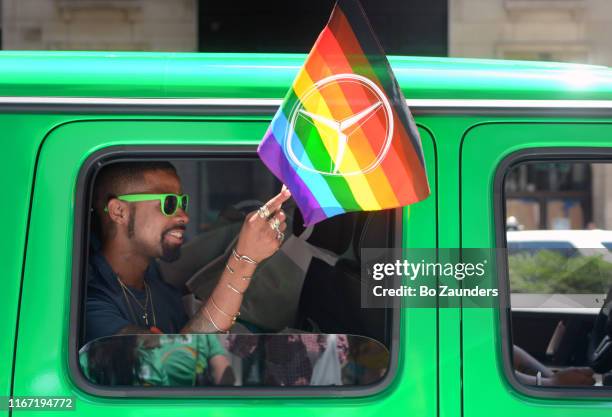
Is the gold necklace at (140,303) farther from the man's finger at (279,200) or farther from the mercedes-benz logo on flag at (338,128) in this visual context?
the mercedes-benz logo on flag at (338,128)

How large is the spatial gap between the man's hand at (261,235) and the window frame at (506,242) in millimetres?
552

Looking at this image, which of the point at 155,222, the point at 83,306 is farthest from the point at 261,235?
the point at 83,306

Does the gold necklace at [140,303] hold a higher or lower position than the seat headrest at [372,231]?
lower

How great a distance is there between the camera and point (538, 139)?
6.93ft

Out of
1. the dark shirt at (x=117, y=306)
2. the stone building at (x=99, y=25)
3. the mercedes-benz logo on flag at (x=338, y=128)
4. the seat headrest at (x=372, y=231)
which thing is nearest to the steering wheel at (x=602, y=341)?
the seat headrest at (x=372, y=231)

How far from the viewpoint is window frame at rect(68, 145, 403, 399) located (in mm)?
2047

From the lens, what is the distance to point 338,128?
6.64 feet

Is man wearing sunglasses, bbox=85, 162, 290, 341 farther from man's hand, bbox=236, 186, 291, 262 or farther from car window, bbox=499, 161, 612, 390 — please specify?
car window, bbox=499, 161, 612, 390

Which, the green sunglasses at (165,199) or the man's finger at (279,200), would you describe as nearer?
the man's finger at (279,200)

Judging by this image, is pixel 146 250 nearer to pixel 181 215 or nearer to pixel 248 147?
pixel 181 215

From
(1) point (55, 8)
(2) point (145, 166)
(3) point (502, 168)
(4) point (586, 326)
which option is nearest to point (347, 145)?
(3) point (502, 168)

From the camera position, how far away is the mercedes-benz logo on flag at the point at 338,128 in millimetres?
2014

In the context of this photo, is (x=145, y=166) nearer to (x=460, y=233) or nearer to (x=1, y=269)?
(x=1, y=269)

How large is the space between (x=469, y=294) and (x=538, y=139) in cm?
42
